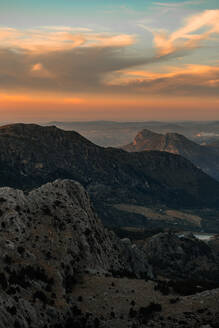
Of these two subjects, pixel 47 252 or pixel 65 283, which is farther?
pixel 47 252

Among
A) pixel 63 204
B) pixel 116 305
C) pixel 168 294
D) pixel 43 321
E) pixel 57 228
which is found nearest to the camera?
pixel 43 321

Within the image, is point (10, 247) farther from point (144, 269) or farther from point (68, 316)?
point (144, 269)

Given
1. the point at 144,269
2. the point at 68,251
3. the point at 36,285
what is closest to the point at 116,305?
the point at 36,285

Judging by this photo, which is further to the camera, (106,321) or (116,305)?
(116,305)

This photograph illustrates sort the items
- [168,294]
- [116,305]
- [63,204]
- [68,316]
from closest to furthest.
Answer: [68,316] < [116,305] < [168,294] < [63,204]

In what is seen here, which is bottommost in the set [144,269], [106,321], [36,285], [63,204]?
[144,269]

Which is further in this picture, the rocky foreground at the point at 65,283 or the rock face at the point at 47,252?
the rocky foreground at the point at 65,283
